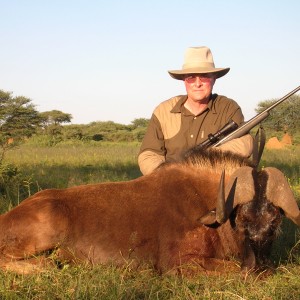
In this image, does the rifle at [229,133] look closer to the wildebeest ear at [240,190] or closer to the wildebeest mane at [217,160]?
the wildebeest mane at [217,160]

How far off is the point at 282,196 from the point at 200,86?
69.9 inches

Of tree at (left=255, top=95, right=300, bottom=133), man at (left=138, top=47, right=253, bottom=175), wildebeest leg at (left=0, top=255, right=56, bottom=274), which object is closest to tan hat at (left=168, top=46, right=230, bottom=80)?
man at (left=138, top=47, right=253, bottom=175)

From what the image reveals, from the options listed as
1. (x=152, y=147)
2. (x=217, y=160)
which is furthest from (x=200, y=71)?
(x=217, y=160)

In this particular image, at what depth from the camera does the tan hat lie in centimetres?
528

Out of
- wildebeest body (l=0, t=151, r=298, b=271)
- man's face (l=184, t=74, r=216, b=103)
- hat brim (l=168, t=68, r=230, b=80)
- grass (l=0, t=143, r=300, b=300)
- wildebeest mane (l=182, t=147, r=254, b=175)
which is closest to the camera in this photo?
grass (l=0, t=143, r=300, b=300)

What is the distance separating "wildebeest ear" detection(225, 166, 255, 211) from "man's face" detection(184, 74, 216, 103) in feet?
4.81

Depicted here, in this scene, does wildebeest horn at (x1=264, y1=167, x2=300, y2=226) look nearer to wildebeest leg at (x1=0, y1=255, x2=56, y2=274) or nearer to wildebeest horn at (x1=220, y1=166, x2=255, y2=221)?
wildebeest horn at (x1=220, y1=166, x2=255, y2=221)

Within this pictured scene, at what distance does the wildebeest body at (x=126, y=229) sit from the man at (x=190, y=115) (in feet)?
3.22

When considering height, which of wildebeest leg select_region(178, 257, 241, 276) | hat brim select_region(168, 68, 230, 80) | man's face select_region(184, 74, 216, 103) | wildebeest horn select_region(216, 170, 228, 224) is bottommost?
wildebeest leg select_region(178, 257, 241, 276)

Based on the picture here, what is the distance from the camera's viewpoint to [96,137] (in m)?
40.5

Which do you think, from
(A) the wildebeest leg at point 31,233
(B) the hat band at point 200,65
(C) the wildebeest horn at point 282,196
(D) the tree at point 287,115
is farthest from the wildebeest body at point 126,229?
(D) the tree at point 287,115

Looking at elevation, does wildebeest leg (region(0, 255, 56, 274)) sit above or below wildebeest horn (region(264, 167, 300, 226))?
below

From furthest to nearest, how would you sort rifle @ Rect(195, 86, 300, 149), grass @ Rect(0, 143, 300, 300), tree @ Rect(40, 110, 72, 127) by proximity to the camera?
tree @ Rect(40, 110, 72, 127)
rifle @ Rect(195, 86, 300, 149)
grass @ Rect(0, 143, 300, 300)

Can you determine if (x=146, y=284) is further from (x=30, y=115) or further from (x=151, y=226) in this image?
(x=30, y=115)
